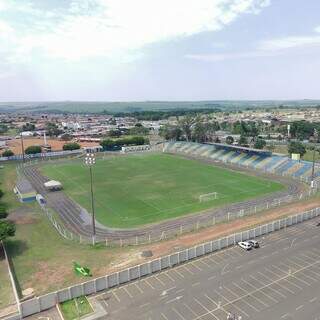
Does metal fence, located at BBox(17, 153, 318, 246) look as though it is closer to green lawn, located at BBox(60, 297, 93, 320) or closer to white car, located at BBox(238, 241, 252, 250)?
white car, located at BBox(238, 241, 252, 250)

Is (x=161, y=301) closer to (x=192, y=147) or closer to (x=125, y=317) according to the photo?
(x=125, y=317)

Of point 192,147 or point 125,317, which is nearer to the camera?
point 125,317

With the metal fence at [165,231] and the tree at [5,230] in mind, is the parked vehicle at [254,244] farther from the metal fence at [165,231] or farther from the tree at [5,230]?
the tree at [5,230]

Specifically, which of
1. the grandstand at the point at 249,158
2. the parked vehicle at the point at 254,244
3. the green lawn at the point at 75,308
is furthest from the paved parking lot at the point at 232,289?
the grandstand at the point at 249,158

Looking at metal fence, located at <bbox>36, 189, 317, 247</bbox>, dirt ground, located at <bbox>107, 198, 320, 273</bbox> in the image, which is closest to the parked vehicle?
dirt ground, located at <bbox>107, 198, 320, 273</bbox>

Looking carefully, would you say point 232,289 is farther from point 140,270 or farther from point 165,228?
point 165,228

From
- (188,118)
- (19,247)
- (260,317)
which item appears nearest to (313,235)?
(260,317)

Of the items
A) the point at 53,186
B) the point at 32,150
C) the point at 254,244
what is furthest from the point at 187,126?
the point at 254,244
